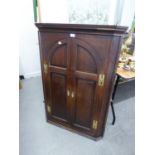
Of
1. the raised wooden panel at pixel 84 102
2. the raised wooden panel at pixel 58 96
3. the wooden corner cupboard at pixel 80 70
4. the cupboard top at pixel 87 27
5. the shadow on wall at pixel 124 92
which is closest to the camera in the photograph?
the cupboard top at pixel 87 27

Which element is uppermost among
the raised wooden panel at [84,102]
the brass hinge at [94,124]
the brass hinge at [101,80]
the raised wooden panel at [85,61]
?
the raised wooden panel at [85,61]

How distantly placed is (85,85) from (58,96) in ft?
1.35

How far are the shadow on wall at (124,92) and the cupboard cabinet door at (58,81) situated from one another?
117 cm

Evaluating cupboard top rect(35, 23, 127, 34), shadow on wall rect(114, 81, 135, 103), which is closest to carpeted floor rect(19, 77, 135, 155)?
shadow on wall rect(114, 81, 135, 103)

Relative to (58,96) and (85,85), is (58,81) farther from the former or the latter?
(85,85)

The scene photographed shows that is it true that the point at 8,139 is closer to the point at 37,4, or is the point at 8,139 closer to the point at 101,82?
the point at 101,82

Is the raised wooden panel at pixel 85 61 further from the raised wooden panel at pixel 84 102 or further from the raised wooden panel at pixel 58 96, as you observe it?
the raised wooden panel at pixel 58 96

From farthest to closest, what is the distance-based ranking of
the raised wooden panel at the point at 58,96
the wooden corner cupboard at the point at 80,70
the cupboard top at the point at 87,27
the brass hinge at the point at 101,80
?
the raised wooden panel at the point at 58,96
the brass hinge at the point at 101,80
the wooden corner cupboard at the point at 80,70
the cupboard top at the point at 87,27

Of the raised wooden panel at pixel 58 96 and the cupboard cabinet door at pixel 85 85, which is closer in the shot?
the cupboard cabinet door at pixel 85 85

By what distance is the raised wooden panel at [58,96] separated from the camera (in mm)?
1473

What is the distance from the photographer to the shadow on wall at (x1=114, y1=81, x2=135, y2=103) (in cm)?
251

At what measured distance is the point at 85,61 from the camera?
4.02 ft

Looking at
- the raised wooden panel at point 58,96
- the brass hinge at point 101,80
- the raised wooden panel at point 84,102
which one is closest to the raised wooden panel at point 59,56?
the raised wooden panel at point 58,96

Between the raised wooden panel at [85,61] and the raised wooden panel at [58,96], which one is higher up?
the raised wooden panel at [85,61]
